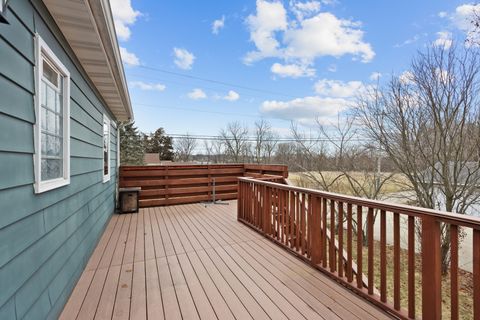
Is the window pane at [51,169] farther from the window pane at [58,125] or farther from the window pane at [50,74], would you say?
the window pane at [50,74]

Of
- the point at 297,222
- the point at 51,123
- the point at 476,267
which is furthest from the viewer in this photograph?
the point at 297,222

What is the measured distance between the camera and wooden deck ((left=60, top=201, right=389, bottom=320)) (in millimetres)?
1920

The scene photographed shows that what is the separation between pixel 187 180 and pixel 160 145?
19065mm

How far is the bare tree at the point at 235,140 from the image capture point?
60.4 ft

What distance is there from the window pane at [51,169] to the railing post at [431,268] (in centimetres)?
265

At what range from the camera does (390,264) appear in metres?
5.70

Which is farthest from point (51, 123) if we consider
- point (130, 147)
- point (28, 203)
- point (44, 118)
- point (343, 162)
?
point (130, 147)

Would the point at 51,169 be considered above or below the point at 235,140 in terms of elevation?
below

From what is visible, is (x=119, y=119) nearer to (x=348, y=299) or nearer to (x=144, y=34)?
(x=144, y=34)

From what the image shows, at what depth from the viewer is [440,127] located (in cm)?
487

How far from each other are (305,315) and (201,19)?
11.0 metres

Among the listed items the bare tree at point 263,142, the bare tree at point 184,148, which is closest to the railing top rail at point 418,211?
the bare tree at point 263,142

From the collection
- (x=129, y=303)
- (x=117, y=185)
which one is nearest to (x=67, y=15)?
(x=129, y=303)

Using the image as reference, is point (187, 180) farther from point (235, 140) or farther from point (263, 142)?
point (235, 140)
